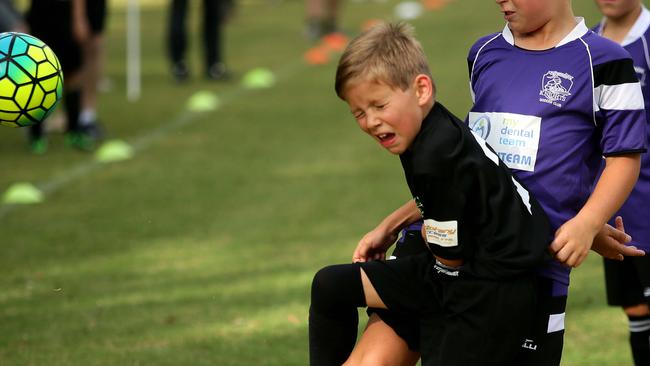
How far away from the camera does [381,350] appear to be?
137 inches

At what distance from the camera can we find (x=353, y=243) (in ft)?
24.6

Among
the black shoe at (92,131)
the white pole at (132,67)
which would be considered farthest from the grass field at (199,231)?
the black shoe at (92,131)

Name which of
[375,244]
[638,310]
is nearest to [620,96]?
[375,244]

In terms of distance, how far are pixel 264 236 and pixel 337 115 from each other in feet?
16.7

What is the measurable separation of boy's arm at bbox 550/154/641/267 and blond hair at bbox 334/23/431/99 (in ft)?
2.07

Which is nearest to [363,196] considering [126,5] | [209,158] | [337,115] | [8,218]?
[209,158]

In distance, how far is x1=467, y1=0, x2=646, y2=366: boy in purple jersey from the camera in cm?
330

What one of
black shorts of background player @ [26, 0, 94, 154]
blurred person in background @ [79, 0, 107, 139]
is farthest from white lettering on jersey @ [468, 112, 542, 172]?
blurred person in background @ [79, 0, 107, 139]

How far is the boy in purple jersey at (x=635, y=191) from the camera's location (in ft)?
14.3

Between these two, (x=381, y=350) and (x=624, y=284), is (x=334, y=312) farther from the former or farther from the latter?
(x=624, y=284)

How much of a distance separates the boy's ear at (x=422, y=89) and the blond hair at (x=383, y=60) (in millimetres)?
17

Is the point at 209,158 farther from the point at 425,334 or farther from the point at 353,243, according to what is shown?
the point at 425,334

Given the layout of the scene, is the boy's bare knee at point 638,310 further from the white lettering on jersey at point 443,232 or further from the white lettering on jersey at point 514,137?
the white lettering on jersey at point 443,232

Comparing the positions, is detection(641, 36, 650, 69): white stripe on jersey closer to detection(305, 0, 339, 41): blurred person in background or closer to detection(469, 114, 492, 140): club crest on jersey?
detection(469, 114, 492, 140): club crest on jersey
